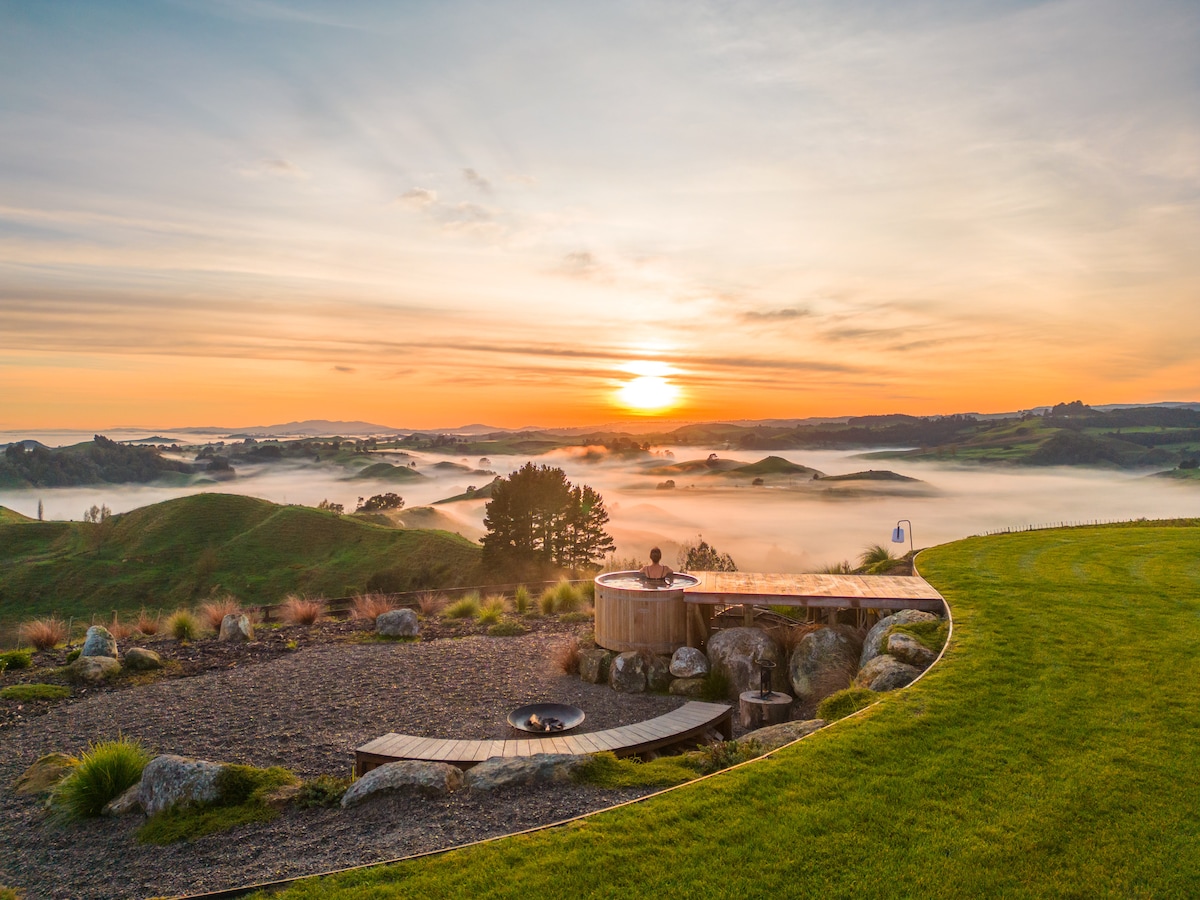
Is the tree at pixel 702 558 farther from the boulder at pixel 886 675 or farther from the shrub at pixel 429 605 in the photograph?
the boulder at pixel 886 675

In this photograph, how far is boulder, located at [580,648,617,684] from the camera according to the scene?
43.5 ft

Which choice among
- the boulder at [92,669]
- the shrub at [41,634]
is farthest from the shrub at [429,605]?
the shrub at [41,634]

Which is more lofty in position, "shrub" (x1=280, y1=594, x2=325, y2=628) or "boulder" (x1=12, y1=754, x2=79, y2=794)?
"boulder" (x1=12, y1=754, x2=79, y2=794)

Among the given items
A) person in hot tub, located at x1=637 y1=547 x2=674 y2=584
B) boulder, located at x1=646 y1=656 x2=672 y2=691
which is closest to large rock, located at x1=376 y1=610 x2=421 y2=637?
person in hot tub, located at x1=637 y1=547 x2=674 y2=584

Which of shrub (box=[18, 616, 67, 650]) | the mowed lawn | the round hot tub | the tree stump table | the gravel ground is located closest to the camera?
the mowed lawn

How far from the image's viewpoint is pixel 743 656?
40.1ft

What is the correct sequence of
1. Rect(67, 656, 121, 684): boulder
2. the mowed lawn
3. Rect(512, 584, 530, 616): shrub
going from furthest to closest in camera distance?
Rect(512, 584, 530, 616): shrub
Rect(67, 656, 121, 684): boulder
the mowed lawn

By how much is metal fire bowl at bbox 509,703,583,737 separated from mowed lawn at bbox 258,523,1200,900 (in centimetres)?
426

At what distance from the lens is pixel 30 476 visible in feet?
434

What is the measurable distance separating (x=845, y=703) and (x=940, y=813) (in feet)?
9.98

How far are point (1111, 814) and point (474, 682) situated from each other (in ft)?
33.1

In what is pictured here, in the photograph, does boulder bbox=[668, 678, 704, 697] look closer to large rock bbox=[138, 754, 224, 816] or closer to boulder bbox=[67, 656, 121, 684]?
large rock bbox=[138, 754, 224, 816]

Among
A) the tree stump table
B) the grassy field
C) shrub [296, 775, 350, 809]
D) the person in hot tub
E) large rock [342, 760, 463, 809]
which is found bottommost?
the grassy field

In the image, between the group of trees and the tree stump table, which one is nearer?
the tree stump table
